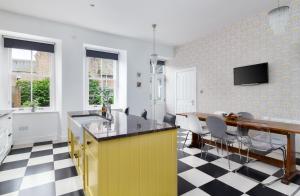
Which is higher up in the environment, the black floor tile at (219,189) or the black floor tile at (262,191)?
the black floor tile at (219,189)

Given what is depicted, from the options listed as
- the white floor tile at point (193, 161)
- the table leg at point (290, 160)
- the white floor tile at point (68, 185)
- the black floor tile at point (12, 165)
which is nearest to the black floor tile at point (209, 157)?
the white floor tile at point (193, 161)

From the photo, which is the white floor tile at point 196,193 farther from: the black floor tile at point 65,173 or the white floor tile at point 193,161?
the black floor tile at point 65,173

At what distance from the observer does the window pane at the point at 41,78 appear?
4184mm

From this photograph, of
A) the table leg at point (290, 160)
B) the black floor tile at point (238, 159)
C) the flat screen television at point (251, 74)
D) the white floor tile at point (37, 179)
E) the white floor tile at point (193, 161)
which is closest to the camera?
the white floor tile at point (37, 179)

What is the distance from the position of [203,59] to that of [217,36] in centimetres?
74

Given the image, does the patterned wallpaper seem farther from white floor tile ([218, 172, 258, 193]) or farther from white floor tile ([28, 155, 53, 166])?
white floor tile ([28, 155, 53, 166])

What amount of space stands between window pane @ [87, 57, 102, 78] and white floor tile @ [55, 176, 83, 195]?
324cm

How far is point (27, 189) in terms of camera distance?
2.05 metres

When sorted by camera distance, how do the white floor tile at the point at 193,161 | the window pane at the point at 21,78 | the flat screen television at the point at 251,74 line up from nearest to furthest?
1. the white floor tile at the point at 193,161
2. the flat screen television at the point at 251,74
3. the window pane at the point at 21,78

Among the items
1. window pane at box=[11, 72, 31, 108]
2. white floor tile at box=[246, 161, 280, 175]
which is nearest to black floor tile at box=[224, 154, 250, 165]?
white floor tile at box=[246, 161, 280, 175]

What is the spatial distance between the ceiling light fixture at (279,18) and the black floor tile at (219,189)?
6.90ft

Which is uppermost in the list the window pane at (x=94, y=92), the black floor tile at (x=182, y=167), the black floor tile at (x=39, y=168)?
the window pane at (x=94, y=92)

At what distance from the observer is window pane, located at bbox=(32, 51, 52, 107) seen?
4.18m

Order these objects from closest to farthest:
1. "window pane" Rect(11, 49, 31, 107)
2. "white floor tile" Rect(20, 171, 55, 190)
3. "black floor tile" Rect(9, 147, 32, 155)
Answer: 1. "white floor tile" Rect(20, 171, 55, 190)
2. "black floor tile" Rect(9, 147, 32, 155)
3. "window pane" Rect(11, 49, 31, 107)
